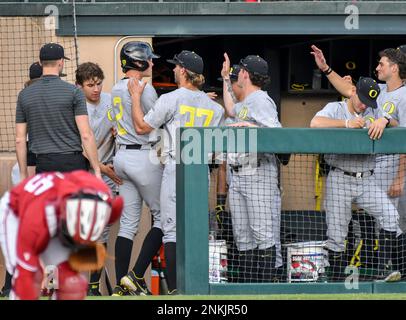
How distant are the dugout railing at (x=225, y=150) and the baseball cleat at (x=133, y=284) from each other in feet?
1.16

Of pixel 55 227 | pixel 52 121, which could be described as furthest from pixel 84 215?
pixel 52 121

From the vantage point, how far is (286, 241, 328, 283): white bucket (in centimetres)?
809

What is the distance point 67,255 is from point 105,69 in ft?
17.0

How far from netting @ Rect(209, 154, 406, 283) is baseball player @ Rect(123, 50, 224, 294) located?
13.2 inches

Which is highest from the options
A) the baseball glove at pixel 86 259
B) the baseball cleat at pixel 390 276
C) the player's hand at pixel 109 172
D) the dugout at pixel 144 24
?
the dugout at pixel 144 24

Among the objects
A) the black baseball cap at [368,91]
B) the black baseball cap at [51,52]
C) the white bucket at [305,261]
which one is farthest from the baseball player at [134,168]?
the black baseball cap at [368,91]

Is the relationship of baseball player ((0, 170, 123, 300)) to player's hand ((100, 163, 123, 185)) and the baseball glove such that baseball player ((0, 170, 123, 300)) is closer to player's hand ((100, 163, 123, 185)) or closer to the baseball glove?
the baseball glove

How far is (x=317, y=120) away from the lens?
8.08 meters

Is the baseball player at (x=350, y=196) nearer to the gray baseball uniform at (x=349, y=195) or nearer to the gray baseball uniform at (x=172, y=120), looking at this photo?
the gray baseball uniform at (x=349, y=195)

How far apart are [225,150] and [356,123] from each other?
1049mm

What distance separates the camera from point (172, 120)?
8102 millimetres

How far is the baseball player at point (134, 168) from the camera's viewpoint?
8148mm
